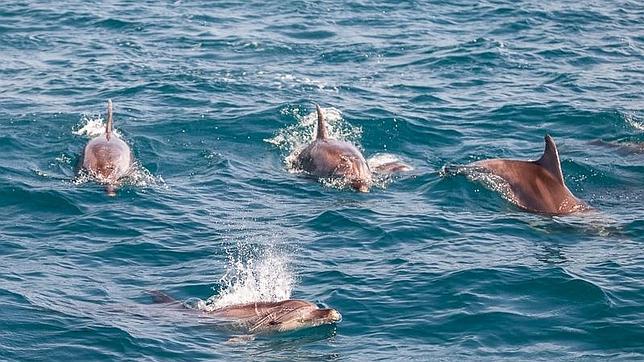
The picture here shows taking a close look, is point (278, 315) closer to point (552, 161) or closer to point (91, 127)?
point (552, 161)

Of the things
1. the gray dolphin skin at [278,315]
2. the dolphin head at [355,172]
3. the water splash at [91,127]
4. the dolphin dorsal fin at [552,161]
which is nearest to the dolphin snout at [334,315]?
the gray dolphin skin at [278,315]

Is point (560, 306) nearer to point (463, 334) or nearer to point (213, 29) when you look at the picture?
point (463, 334)

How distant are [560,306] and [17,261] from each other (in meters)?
9.21

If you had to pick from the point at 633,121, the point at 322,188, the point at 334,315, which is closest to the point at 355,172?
the point at 322,188

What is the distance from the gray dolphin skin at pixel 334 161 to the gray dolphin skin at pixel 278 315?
726 centimetres

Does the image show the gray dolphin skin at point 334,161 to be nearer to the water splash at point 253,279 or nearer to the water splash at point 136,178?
the water splash at point 136,178

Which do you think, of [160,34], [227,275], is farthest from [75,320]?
[160,34]

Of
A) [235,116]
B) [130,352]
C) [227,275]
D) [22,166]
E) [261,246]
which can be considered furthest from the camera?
Result: [235,116]

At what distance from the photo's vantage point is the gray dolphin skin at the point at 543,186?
23500mm

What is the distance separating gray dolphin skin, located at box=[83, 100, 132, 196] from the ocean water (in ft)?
1.40

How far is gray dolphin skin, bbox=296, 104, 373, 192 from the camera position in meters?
25.4

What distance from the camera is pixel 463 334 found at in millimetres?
18047

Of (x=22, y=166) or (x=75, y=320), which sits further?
(x=22, y=166)

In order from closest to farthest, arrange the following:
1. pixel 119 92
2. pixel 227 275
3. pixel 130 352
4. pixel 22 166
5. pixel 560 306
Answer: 1. pixel 130 352
2. pixel 560 306
3. pixel 227 275
4. pixel 22 166
5. pixel 119 92
